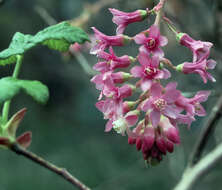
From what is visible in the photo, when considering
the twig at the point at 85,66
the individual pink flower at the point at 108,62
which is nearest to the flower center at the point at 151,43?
the individual pink flower at the point at 108,62

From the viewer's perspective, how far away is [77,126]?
672 centimetres

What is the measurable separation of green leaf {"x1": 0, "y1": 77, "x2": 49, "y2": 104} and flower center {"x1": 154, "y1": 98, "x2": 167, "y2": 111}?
29 centimetres

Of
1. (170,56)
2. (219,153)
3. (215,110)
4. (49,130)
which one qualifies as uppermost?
(215,110)

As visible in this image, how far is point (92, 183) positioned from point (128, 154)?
867 millimetres

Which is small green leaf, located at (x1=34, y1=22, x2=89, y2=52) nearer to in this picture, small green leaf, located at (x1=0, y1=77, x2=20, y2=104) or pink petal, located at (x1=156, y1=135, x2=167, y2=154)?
small green leaf, located at (x1=0, y1=77, x2=20, y2=104)

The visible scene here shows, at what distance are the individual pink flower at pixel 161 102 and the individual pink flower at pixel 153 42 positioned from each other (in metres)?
0.08

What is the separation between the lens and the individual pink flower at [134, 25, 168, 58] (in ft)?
2.76

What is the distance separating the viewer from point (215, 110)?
5.38 ft

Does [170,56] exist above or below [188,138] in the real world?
above

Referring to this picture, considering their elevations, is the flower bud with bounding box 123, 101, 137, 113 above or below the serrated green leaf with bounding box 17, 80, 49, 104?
below

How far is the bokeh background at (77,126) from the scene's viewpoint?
15.6 ft

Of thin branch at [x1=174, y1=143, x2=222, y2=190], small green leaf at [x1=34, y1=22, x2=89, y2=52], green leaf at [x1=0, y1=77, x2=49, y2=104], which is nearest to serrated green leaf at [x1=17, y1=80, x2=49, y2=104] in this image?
green leaf at [x1=0, y1=77, x2=49, y2=104]

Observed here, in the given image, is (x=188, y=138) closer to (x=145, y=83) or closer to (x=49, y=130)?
(x=49, y=130)

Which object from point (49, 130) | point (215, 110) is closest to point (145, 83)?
point (215, 110)
